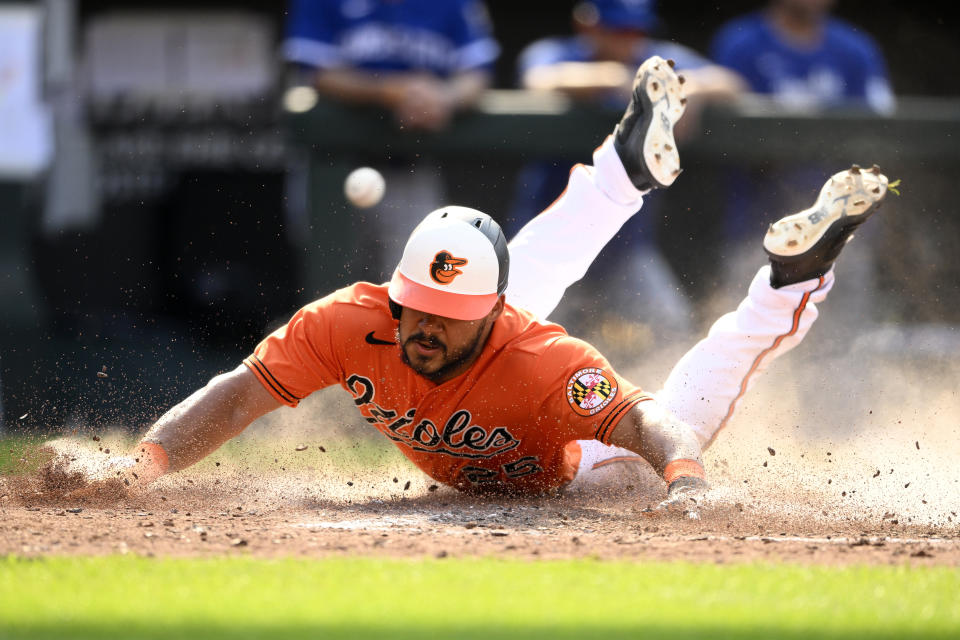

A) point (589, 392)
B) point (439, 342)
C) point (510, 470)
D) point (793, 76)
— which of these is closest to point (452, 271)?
point (439, 342)

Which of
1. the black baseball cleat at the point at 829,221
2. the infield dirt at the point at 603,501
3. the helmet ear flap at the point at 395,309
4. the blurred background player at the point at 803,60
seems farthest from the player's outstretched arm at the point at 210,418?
the blurred background player at the point at 803,60

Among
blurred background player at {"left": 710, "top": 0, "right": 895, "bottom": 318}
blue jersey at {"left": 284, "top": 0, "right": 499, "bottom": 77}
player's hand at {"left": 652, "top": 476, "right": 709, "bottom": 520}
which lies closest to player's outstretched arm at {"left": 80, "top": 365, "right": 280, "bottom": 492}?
player's hand at {"left": 652, "top": 476, "right": 709, "bottom": 520}

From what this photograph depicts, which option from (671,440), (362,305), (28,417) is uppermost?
(362,305)

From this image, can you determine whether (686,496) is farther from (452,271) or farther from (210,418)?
(210,418)

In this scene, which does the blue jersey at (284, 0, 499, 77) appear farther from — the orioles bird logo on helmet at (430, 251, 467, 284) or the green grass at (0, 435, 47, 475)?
the orioles bird logo on helmet at (430, 251, 467, 284)

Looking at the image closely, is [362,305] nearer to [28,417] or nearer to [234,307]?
[28,417]

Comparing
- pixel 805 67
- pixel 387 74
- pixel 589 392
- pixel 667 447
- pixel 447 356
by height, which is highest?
pixel 805 67

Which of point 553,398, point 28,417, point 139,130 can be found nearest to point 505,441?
point 553,398
